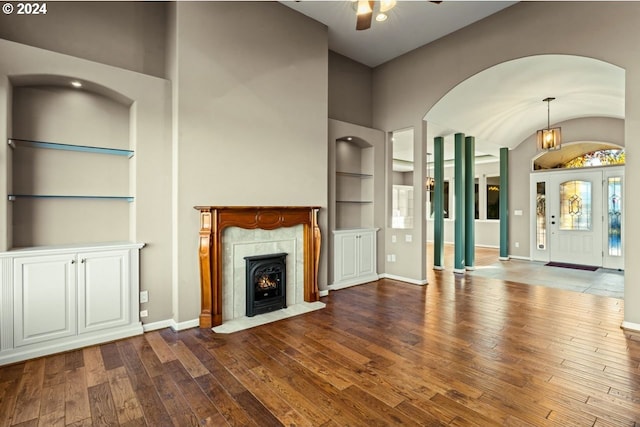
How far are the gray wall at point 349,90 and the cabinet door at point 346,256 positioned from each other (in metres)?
2.22

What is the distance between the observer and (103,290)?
3.14 meters

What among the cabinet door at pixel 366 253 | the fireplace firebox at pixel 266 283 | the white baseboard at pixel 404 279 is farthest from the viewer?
the cabinet door at pixel 366 253

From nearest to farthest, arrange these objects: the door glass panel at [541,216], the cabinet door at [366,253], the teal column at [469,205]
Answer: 1. the cabinet door at [366,253]
2. the teal column at [469,205]
3. the door glass panel at [541,216]

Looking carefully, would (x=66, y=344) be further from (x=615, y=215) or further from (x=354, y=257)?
(x=615, y=215)

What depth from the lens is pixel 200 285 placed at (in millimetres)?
3572

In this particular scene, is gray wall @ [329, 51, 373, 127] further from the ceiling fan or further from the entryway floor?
the entryway floor

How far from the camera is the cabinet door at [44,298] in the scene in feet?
9.01

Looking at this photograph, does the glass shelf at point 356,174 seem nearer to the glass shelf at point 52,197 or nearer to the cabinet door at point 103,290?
the glass shelf at point 52,197

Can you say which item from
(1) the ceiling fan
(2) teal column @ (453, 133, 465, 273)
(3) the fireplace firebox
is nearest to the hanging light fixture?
(2) teal column @ (453, 133, 465, 273)

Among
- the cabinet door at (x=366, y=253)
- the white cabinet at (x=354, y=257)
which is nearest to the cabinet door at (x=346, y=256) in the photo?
the white cabinet at (x=354, y=257)

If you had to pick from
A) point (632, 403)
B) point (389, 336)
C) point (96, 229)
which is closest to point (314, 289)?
point (389, 336)

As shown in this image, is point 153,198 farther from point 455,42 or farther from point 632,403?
point 455,42

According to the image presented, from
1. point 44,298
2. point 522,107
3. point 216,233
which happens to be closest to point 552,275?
point 522,107

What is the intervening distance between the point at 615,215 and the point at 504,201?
7.38 feet
